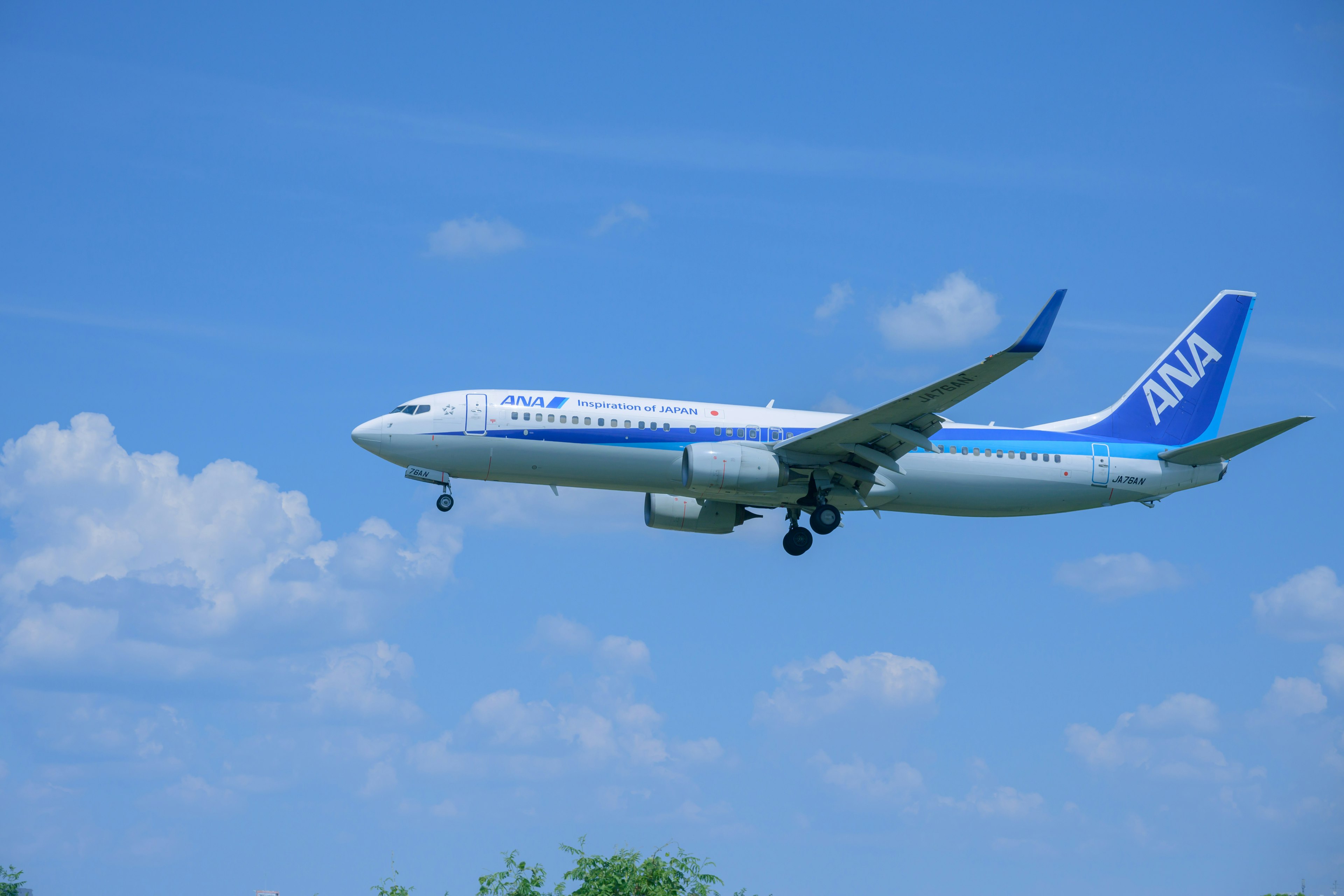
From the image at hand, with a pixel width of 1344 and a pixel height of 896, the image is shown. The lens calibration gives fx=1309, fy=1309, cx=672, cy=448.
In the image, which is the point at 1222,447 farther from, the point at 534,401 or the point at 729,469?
the point at 534,401

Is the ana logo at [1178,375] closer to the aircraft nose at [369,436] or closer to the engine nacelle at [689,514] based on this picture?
the engine nacelle at [689,514]

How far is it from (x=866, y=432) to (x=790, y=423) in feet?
10.8

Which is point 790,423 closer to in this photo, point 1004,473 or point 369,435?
point 1004,473

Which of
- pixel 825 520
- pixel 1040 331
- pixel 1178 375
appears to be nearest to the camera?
pixel 1040 331

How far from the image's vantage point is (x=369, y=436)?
136 feet

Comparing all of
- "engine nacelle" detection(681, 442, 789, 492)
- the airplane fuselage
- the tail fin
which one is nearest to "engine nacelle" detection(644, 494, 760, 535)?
the airplane fuselage

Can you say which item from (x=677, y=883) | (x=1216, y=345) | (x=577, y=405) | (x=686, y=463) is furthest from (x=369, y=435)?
(x=1216, y=345)

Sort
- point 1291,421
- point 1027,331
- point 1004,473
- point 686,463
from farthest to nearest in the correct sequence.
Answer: point 1004,473, point 686,463, point 1291,421, point 1027,331

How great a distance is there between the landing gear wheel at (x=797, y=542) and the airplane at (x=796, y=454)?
46 millimetres

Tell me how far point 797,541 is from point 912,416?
22.6 feet

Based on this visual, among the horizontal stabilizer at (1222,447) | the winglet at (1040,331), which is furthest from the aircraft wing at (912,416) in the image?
the horizontal stabilizer at (1222,447)

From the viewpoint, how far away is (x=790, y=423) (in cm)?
4262

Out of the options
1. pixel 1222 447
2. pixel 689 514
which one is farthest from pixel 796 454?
pixel 1222 447

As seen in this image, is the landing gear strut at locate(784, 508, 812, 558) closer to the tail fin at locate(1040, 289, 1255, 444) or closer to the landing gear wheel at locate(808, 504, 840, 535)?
the landing gear wheel at locate(808, 504, 840, 535)
